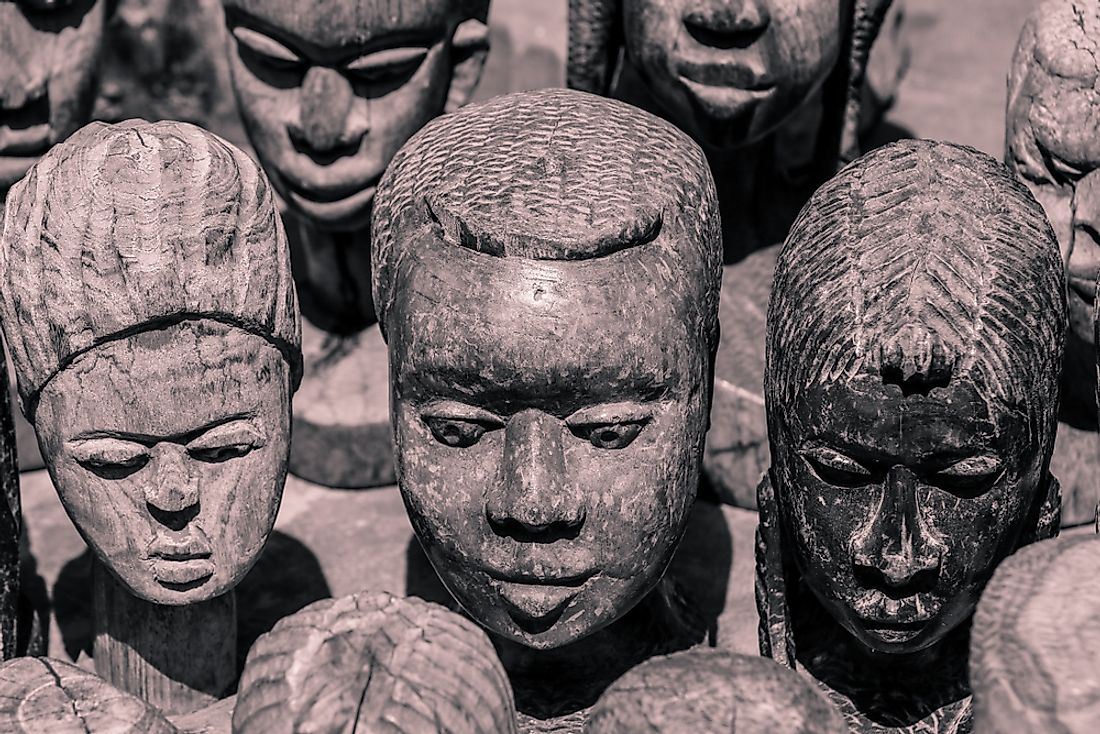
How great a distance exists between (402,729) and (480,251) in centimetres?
85

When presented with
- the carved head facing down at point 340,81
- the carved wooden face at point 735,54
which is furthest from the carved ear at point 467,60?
the carved wooden face at point 735,54

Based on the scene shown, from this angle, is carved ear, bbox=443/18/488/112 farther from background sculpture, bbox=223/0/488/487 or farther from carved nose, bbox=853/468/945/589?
carved nose, bbox=853/468/945/589

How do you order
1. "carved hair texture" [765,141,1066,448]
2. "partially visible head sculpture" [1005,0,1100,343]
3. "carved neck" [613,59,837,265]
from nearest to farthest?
"carved hair texture" [765,141,1066,448] → "partially visible head sculpture" [1005,0,1100,343] → "carved neck" [613,59,837,265]

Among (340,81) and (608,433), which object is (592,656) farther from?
(340,81)

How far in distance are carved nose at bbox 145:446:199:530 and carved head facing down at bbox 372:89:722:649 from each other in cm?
36

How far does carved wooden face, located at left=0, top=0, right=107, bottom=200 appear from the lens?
4.15 m

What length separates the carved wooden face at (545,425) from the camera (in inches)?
116

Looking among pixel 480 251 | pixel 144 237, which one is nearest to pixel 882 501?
pixel 480 251

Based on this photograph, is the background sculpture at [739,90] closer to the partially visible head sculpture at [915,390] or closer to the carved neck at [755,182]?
the carved neck at [755,182]

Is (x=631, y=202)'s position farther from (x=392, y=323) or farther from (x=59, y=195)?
(x=59, y=195)

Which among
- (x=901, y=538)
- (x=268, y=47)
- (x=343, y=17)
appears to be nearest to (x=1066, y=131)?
(x=901, y=538)

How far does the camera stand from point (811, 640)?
138 inches

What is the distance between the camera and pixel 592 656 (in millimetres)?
3529

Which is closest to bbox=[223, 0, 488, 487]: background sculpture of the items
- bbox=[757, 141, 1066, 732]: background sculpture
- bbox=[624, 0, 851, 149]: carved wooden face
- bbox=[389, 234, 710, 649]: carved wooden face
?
bbox=[624, 0, 851, 149]: carved wooden face
